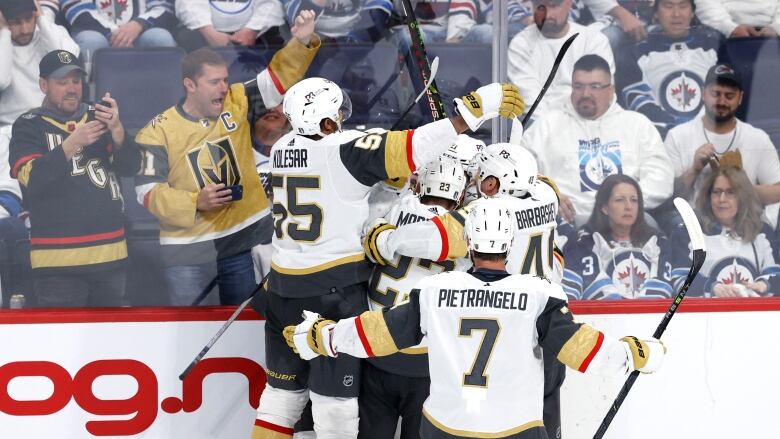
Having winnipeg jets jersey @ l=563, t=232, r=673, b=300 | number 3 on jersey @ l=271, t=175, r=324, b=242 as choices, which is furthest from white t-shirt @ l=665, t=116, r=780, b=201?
number 3 on jersey @ l=271, t=175, r=324, b=242

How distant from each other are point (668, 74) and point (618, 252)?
2.46ft

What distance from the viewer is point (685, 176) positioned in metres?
4.41

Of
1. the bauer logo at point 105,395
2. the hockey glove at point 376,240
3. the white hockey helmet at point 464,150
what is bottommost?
the bauer logo at point 105,395

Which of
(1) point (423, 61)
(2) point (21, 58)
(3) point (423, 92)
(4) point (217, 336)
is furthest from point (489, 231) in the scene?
(2) point (21, 58)

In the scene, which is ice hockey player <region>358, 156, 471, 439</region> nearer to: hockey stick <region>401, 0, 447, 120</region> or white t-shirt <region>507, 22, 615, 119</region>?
hockey stick <region>401, 0, 447, 120</region>

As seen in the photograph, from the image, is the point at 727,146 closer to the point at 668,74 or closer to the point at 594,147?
the point at 668,74

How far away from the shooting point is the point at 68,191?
13.8 feet

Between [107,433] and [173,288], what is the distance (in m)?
0.61

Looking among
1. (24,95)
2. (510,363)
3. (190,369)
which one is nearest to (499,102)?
(510,363)

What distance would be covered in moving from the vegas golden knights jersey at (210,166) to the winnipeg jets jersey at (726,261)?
5.54 feet

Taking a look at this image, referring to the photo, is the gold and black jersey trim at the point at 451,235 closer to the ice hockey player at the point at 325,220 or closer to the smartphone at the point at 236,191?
the ice hockey player at the point at 325,220

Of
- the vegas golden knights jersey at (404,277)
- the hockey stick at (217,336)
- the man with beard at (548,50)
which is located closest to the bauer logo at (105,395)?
the hockey stick at (217,336)

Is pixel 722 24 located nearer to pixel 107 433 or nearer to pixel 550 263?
pixel 550 263

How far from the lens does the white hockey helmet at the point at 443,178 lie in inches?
144
